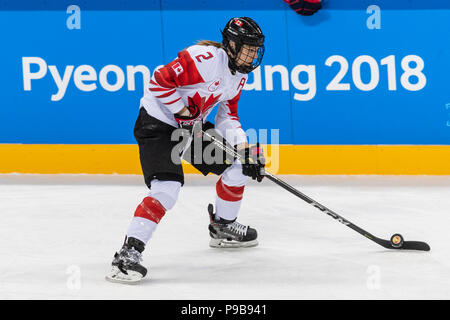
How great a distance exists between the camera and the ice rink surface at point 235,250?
274 cm

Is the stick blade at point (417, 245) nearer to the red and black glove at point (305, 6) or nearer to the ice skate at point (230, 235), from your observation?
the ice skate at point (230, 235)

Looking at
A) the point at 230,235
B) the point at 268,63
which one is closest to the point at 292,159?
the point at 268,63

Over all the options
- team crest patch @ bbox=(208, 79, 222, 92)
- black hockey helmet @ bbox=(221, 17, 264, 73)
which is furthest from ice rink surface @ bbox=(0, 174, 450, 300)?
black hockey helmet @ bbox=(221, 17, 264, 73)

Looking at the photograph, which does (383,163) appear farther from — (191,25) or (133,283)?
(133,283)

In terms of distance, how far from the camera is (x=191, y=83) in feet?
9.92

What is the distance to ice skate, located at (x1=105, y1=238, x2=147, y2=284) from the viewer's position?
9.17 feet

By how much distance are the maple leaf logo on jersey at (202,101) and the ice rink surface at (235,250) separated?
25.1 inches

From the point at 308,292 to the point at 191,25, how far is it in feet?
9.56

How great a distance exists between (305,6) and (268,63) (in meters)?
0.45

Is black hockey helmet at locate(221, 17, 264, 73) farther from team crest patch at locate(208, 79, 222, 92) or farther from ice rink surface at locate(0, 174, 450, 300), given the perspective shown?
ice rink surface at locate(0, 174, 450, 300)

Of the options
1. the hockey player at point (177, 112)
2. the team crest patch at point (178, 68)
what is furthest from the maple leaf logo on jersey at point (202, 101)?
the team crest patch at point (178, 68)

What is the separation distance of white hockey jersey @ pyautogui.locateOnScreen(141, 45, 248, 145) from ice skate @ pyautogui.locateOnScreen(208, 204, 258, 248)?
54cm

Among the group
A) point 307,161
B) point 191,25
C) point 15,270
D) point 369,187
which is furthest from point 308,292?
point 191,25

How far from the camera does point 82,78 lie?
5227 millimetres
